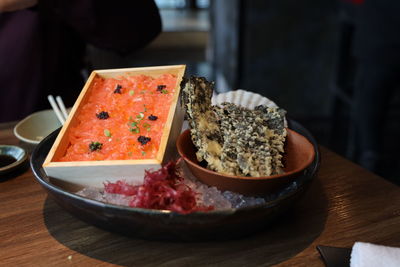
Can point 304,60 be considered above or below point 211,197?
below

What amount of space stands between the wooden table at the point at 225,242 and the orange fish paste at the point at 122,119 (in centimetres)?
19

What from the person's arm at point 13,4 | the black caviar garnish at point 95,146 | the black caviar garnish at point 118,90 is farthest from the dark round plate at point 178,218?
the person's arm at point 13,4

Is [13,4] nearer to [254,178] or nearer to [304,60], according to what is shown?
[254,178]

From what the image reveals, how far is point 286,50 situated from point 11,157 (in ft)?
9.20

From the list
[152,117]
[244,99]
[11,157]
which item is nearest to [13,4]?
[11,157]

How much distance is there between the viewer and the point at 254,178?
0.89 meters

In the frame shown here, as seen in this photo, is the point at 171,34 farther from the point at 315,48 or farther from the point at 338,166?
the point at 338,166

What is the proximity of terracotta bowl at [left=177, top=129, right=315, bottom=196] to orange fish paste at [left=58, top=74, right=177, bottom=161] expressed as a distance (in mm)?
92

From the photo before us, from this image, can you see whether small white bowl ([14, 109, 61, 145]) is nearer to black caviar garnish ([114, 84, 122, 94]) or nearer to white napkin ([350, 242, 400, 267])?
black caviar garnish ([114, 84, 122, 94])

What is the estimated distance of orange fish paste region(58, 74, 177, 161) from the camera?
1.04m

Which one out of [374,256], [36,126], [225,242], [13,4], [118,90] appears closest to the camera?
[374,256]

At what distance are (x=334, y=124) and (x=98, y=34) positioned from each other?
2349mm

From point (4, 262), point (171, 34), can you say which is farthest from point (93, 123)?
point (171, 34)

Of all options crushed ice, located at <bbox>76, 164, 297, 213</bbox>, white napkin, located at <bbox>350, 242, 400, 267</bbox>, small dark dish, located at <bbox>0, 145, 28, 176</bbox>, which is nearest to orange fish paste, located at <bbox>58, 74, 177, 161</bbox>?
crushed ice, located at <bbox>76, 164, 297, 213</bbox>
